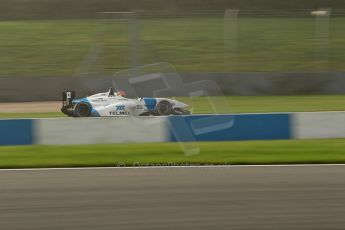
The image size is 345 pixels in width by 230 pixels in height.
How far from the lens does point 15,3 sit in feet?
86.8

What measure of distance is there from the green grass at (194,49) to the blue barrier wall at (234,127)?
Answer: 894 cm

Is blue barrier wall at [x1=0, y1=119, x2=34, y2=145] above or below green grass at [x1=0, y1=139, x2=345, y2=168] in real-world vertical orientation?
above

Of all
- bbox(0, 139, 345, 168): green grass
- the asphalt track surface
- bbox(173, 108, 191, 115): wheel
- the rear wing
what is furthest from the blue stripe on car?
the asphalt track surface

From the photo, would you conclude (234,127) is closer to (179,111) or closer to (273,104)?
(179,111)

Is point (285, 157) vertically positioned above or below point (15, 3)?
below

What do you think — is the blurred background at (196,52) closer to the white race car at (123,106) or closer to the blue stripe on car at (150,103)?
the white race car at (123,106)

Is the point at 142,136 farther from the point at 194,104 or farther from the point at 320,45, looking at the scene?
the point at 320,45

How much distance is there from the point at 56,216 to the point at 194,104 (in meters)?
7.00

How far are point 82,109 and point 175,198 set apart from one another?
Answer: 267 inches

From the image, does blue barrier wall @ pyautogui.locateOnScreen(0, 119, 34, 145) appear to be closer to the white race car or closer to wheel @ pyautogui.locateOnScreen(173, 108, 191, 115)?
the white race car

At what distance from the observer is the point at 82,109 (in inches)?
484

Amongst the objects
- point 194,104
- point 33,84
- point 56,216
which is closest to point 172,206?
point 56,216

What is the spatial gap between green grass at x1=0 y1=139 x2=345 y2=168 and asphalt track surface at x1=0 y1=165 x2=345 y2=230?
647mm

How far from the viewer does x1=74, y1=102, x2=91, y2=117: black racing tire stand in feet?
40.2
